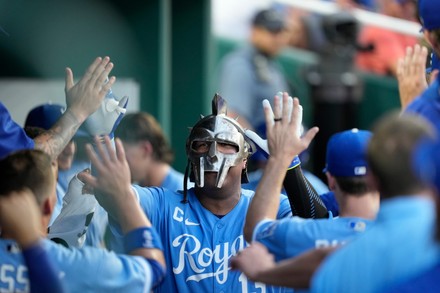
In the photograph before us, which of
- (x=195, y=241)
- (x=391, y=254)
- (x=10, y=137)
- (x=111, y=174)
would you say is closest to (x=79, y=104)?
(x=10, y=137)

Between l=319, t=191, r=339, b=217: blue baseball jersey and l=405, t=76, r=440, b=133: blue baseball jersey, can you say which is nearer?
l=405, t=76, r=440, b=133: blue baseball jersey

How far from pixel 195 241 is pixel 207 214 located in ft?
0.57

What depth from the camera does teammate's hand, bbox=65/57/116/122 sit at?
454 cm

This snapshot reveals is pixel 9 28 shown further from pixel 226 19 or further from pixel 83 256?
pixel 83 256

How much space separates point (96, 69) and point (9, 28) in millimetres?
2401

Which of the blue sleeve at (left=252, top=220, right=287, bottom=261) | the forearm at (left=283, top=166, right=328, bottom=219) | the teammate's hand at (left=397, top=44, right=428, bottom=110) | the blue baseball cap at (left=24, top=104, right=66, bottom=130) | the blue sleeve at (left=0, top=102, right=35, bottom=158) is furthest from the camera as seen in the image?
the blue baseball cap at (left=24, top=104, right=66, bottom=130)

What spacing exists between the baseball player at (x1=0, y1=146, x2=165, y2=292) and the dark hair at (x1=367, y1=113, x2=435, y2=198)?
3.00 feet

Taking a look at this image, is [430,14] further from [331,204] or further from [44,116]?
[44,116]

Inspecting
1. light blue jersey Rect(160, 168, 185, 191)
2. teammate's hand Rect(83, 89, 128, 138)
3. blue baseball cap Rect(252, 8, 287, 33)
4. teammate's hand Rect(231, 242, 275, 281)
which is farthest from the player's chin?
blue baseball cap Rect(252, 8, 287, 33)

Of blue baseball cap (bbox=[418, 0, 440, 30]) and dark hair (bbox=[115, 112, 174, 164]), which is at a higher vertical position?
blue baseball cap (bbox=[418, 0, 440, 30])

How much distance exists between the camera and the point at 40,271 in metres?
3.16

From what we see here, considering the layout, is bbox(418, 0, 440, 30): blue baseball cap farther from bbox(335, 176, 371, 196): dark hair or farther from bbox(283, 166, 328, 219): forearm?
bbox(283, 166, 328, 219): forearm

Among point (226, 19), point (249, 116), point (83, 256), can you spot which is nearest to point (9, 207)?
point (83, 256)

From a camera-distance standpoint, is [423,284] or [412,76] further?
[412,76]
